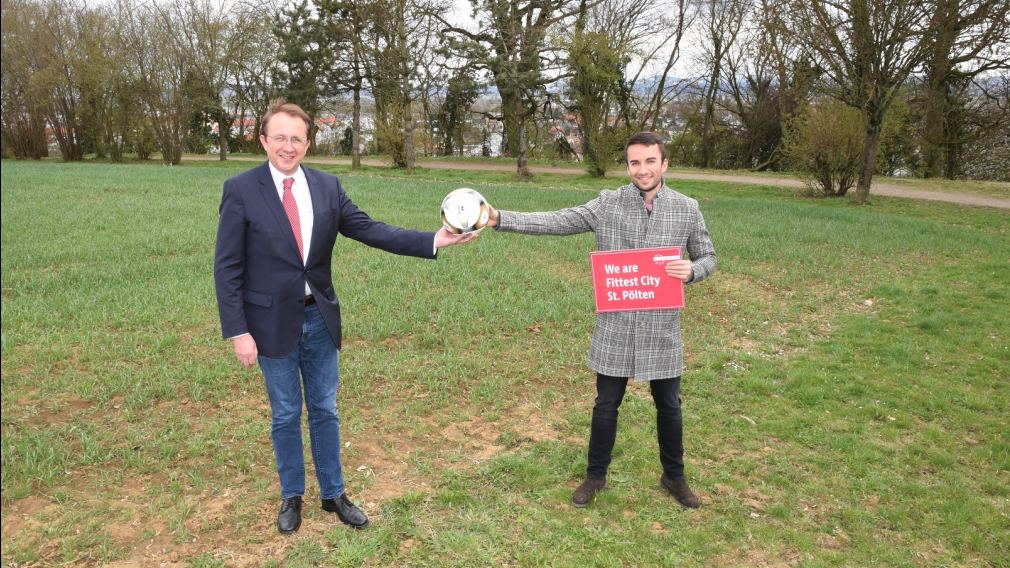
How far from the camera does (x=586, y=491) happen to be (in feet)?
13.2

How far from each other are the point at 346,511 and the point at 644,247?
86.3 inches

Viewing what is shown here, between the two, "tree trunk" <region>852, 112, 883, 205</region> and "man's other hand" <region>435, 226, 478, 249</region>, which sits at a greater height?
"tree trunk" <region>852, 112, 883, 205</region>

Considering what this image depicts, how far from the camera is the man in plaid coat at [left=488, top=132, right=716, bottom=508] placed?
3.64 metres

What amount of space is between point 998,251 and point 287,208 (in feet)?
45.5

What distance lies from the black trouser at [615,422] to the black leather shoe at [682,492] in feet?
0.11

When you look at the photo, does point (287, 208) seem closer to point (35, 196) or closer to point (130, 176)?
point (35, 196)

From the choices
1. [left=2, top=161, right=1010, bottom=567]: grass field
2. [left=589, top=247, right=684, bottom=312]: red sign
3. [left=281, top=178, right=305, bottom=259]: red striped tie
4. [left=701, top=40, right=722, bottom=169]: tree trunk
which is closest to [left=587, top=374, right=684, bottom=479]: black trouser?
[left=2, top=161, right=1010, bottom=567]: grass field

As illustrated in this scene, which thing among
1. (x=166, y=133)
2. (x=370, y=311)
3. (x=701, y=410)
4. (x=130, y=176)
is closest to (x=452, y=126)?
(x=166, y=133)

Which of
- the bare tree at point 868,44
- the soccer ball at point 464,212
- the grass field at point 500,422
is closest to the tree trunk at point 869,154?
the bare tree at point 868,44

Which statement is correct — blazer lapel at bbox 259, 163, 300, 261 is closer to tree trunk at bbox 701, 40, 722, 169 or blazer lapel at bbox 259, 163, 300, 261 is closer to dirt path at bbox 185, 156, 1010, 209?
dirt path at bbox 185, 156, 1010, 209

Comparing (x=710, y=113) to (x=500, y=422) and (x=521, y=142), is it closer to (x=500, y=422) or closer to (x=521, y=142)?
(x=521, y=142)

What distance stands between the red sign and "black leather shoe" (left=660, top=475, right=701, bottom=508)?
115 cm

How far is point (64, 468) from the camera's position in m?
4.18

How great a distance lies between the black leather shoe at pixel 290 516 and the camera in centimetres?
360
